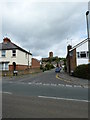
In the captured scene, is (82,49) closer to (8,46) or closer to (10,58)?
(10,58)

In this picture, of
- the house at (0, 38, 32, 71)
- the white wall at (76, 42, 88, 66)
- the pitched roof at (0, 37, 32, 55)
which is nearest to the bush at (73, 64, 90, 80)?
the white wall at (76, 42, 88, 66)

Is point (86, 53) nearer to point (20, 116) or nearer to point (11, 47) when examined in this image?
point (11, 47)

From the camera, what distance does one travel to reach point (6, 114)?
521cm

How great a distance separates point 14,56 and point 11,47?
2.42 m

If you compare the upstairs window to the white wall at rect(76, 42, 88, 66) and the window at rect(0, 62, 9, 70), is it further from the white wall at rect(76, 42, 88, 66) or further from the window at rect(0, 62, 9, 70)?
the window at rect(0, 62, 9, 70)

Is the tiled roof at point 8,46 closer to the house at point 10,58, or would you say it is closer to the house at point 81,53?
the house at point 10,58

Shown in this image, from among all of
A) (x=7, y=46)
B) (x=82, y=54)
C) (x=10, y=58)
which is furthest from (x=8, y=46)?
(x=82, y=54)

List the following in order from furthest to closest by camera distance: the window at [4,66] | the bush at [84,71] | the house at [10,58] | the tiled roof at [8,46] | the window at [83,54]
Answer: the tiled roof at [8,46], the window at [4,66], the house at [10,58], the window at [83,54], the bush at [84,71]

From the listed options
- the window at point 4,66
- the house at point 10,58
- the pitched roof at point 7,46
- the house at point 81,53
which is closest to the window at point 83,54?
the house at point 81,53

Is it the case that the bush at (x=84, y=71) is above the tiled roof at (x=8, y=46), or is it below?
below

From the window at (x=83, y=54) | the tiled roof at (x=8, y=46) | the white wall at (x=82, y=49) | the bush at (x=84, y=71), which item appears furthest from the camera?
the tiled roof at (x=8, y=46)

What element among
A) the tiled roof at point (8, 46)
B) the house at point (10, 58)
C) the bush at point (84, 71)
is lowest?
the bush at point (84, 71)

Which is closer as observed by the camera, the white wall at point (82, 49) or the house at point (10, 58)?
the white wall at point (82, 49)

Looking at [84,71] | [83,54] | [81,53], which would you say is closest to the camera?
[84,71]
